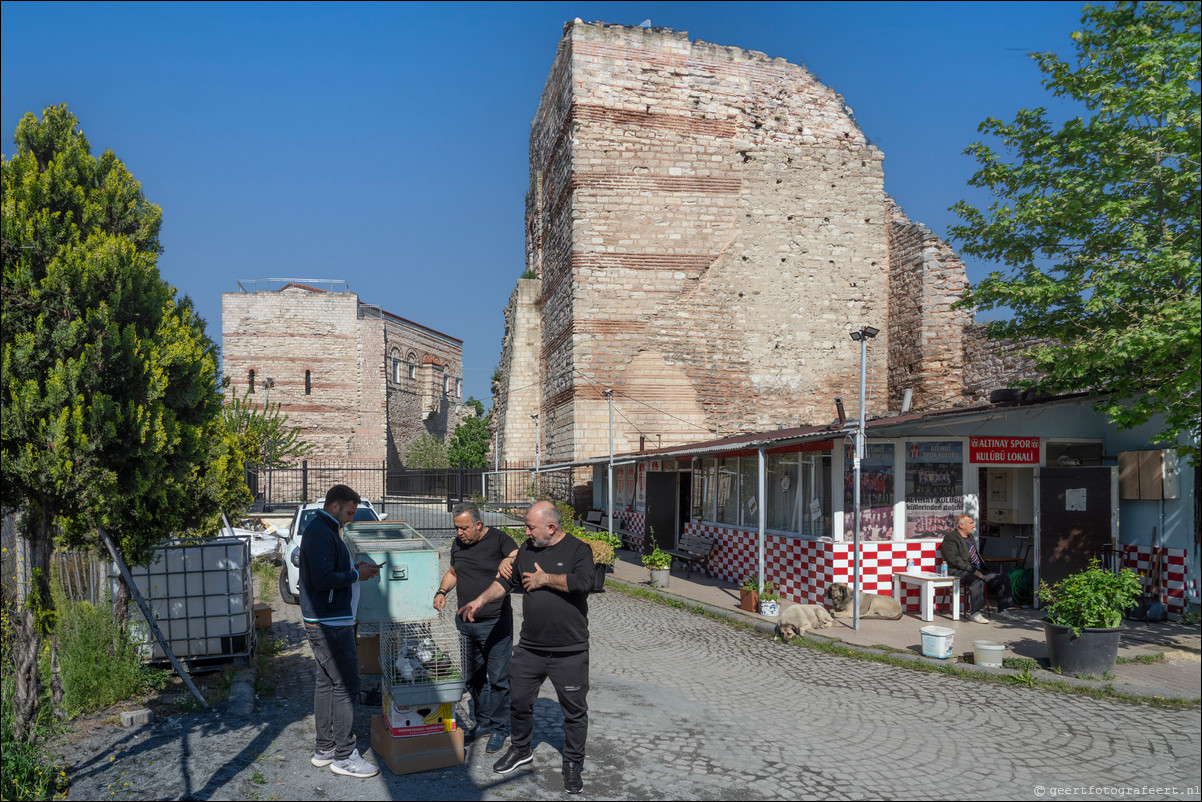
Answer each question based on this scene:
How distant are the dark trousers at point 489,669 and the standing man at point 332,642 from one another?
36.2 inches

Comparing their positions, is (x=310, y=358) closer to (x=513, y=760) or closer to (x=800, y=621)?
(x=800, y=621)

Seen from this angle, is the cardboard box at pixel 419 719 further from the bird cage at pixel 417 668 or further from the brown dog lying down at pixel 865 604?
the brown dog lying down at pixel 865 604

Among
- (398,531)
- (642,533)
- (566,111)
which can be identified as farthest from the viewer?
→ (566,111)

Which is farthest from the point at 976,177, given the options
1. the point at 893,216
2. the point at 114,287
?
the point at 893,216

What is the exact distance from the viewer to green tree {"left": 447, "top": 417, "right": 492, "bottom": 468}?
42.8 metres

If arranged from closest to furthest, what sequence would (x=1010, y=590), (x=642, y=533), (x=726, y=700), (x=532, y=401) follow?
(x=726, y=700) → (x=1010, y=590) → (x=642, y=533) → (x=532, y=401)

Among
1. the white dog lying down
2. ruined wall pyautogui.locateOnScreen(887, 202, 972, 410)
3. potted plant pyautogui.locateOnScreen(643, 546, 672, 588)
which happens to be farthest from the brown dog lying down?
ruined wall pyautogui.locateOnScreen(887, 202, 972, 410)

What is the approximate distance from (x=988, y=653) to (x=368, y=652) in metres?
5.80

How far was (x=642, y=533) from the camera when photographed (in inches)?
732

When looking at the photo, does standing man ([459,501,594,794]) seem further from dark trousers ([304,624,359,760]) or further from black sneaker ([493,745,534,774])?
dark trousers ([304,624,359,760])

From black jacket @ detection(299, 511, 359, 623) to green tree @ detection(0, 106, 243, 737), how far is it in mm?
1107

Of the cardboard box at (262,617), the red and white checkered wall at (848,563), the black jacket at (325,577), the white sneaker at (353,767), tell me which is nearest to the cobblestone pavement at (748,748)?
the white sneaker at (353,767)

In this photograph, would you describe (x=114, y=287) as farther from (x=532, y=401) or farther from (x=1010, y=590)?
(x=532, y=401)

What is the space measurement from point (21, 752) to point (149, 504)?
5.06 ft
